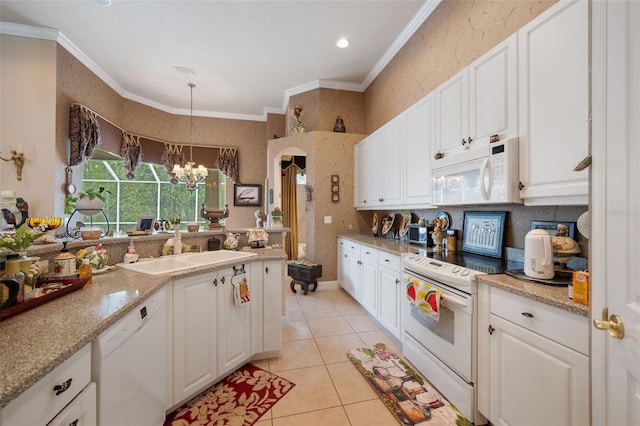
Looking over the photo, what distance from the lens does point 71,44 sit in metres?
3.38

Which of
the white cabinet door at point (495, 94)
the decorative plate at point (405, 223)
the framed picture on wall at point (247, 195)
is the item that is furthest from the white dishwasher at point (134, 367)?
the framed picture on wall at point (247, 195)

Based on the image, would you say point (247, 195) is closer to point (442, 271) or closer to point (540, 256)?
point (442, 271)

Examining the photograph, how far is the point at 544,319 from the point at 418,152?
183 centimetres

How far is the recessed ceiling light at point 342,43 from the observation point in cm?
338

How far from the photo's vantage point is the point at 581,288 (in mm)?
1069

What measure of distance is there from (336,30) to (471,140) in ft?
7.59

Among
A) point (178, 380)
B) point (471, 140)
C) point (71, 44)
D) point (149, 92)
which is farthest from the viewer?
point (149, 92)

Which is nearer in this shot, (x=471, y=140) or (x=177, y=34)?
(x=471, y=140)

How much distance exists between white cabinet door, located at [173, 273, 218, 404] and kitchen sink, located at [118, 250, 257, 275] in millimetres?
144

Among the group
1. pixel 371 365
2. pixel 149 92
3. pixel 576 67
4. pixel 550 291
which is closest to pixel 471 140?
pixel 576 67

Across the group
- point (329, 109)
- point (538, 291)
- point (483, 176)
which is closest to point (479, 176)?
point (483, 176)

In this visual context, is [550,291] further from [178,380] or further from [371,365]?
[178,380]

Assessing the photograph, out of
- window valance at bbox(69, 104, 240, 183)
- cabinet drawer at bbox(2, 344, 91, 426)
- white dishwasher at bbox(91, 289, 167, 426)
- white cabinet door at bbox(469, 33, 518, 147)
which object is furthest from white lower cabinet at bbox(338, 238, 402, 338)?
window valance at bbox(69, 104, 240, 183)

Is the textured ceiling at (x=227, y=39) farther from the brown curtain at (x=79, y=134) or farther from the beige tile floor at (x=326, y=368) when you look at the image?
the beige tile floor at (x=326, y=368)
